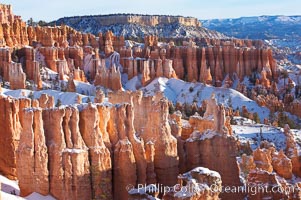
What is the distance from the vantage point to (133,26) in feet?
412

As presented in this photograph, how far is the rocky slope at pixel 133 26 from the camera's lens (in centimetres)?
12281

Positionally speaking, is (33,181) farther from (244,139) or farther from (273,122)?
(273,122)

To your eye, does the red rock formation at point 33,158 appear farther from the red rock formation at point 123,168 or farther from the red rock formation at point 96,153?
the red rock formation at point 123,168

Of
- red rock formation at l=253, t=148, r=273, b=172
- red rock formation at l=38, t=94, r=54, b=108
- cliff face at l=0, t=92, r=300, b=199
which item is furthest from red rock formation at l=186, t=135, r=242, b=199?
red rock formation at l=38, t=94, r=54, b=108

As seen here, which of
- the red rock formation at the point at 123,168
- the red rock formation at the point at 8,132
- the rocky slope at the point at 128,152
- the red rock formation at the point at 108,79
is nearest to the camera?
the rocky slope at the point at 128,152

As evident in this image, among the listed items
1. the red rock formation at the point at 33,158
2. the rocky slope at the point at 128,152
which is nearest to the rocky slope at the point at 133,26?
the rocky slope at the point at 128,152

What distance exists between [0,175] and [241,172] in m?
11.0

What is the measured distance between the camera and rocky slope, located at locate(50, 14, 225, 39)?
122812mm

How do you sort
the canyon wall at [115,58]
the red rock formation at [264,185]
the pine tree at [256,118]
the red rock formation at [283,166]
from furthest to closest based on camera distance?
the canyon wall at [115,58], the pine tree at [256,118], the red rock formation at [283,166], the red rock formation at [264,185]

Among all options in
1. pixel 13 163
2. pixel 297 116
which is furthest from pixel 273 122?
pixel 13 163

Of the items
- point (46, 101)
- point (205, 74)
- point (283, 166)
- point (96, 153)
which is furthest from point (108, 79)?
point (96, 153)

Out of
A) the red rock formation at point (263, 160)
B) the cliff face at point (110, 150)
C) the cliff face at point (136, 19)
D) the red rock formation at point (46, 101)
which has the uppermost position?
the cliff face at point (136, 19)

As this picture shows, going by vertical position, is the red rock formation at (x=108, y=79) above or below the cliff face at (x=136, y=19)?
below

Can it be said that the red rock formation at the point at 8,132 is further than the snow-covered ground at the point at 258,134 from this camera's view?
No
